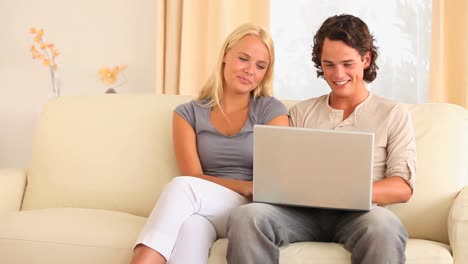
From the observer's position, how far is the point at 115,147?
106 inches

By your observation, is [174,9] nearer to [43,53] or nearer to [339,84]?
[43,53]

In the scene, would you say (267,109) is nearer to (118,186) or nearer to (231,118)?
(231,118)

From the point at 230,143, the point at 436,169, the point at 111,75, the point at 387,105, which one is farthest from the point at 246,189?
the point at 111,75

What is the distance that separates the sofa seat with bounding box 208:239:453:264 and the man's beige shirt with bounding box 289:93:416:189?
25cm

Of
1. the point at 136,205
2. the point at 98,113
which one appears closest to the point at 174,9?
the point at 98,113

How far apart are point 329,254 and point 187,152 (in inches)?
27.4

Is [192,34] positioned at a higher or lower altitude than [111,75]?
higher

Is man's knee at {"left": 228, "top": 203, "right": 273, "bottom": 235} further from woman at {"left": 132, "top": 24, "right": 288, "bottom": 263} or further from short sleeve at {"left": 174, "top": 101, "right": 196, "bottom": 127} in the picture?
short sleeve at {"left": 174, "top": 101, "right": 196, "bottom": 127}

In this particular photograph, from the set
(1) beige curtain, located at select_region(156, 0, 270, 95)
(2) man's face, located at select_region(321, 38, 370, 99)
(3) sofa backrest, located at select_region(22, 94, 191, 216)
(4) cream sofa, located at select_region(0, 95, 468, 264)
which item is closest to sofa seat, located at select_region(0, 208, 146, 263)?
(4) cream sofa, located at select_region(0, 95, 468, 264)

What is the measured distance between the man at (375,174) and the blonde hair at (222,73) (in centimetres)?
15

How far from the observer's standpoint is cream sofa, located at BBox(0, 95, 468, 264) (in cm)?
213

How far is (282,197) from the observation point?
2016 millimetres

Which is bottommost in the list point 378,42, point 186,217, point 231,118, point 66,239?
point 66,239

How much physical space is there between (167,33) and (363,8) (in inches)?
40.6
